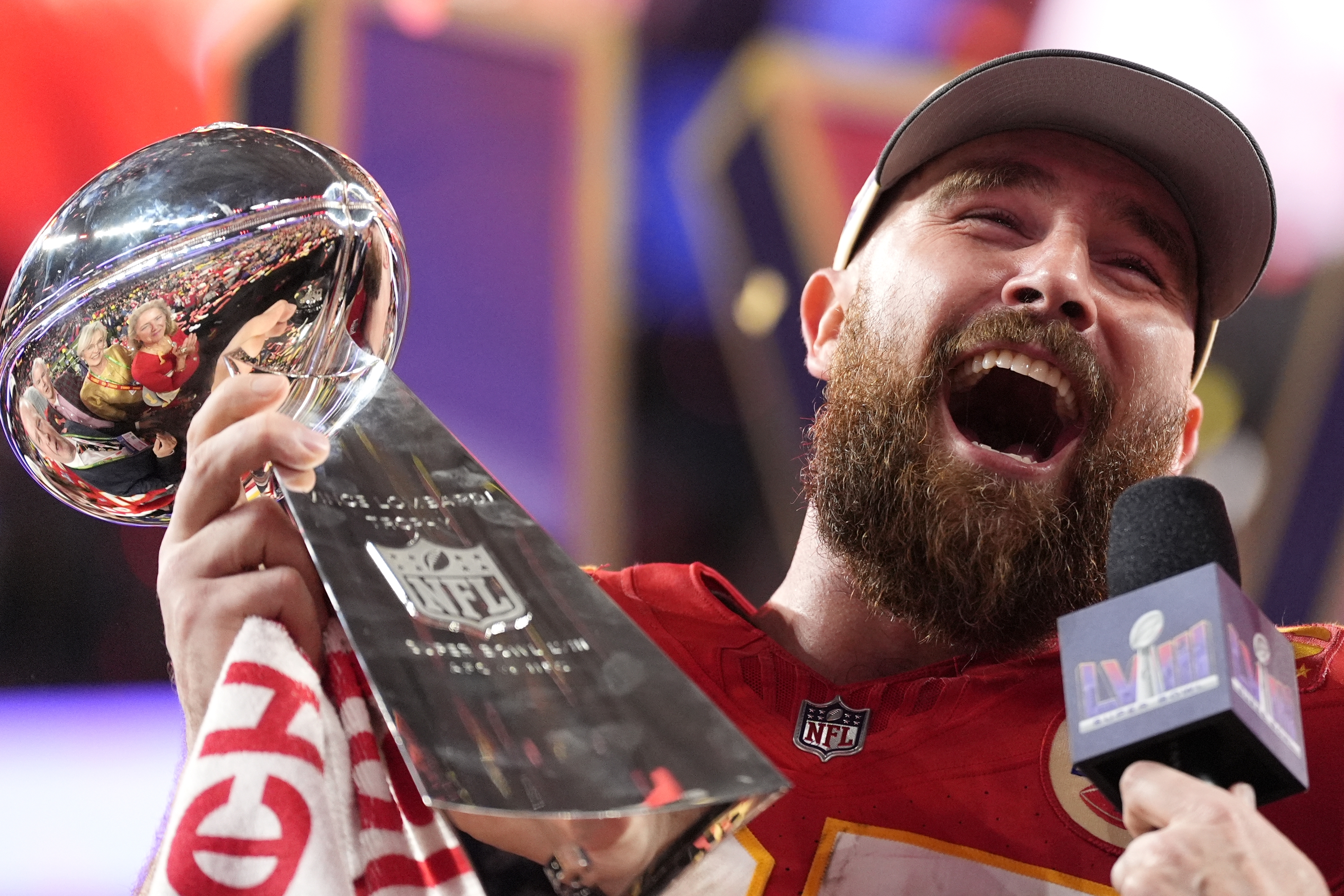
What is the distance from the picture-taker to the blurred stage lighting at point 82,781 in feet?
7.36

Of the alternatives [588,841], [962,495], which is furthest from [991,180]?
[588,841]

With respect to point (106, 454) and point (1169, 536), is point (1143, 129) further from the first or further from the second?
point (106, 454)

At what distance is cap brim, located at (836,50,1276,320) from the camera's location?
1.70m

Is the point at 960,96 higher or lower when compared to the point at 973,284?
higher

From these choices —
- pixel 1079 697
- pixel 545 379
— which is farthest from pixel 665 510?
pixel 1079 697

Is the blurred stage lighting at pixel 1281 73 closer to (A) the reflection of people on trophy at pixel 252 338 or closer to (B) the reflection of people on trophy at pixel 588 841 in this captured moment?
(A) the reflection of people on trophy at pixel 252 338

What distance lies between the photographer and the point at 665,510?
2.96 m

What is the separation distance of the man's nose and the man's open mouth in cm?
7

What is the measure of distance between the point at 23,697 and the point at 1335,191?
121 inches

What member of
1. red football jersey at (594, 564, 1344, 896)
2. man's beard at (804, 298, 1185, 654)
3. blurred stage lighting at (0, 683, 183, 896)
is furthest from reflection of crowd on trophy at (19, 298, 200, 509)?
blurred stage lighting at (0, 683, 183, 896)

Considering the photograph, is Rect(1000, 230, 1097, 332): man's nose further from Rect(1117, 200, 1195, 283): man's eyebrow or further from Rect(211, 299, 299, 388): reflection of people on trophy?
Rect(211, 299, 299, 388): reflection of people on trophy

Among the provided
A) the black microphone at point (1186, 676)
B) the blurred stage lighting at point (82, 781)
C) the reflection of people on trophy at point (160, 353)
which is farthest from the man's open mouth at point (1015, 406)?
the blurred stage lighting at point (82, 781)

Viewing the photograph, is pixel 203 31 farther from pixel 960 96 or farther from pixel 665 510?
pixel 960 96

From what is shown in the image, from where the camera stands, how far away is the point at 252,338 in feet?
3.87
